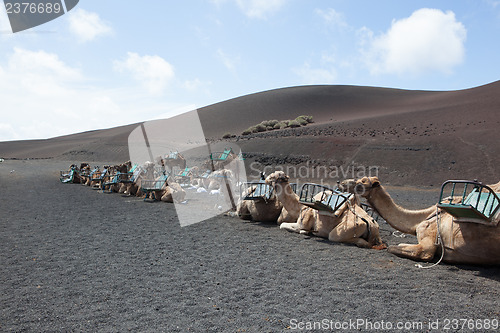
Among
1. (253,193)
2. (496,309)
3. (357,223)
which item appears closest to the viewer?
(496,309)

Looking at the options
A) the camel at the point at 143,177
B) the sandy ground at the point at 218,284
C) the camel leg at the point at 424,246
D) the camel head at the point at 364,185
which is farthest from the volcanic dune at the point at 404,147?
the sandy ground at the point at 218,284

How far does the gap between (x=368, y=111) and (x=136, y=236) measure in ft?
265

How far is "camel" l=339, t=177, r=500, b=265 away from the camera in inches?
229

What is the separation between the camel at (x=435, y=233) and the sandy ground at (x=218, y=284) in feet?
0.74

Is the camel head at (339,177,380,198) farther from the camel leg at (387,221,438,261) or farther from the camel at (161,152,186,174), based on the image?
the camel at (161,152,186,174)

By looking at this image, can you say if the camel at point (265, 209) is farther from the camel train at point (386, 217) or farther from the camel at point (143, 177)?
the camel at point (143, 177)

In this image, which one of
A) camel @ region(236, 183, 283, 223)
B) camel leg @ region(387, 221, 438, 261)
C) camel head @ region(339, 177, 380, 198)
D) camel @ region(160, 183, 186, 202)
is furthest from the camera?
camel @ region(160, 183, 186, 202)

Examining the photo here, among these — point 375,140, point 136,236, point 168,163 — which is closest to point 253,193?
point 136,236

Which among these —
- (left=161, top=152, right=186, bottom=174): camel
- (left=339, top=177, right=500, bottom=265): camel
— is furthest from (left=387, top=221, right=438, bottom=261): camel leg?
Answer: (left=161, top=152, right=186, bottom=174): camel

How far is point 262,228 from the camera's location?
10109mm

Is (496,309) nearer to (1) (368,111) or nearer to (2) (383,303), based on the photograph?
(2) (383,303)

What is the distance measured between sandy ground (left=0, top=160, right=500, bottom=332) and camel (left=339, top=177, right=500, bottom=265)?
0.23 m

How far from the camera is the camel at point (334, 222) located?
7930mm

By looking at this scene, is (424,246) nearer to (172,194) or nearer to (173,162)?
(172,194)
